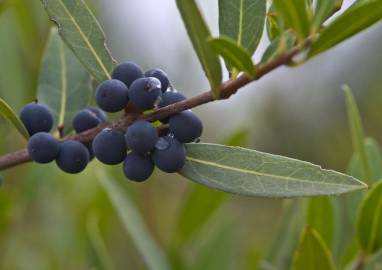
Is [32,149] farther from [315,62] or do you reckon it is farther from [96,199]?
[315,62]

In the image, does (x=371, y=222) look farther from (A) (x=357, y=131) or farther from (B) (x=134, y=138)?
(B) (x=134, y=138)

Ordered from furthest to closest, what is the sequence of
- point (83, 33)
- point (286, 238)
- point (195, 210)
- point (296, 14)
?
point (195, 210) → point (286, 238) → point (83, 33) → point (296, 14)

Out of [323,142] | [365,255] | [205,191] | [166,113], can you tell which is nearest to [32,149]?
[166,113]

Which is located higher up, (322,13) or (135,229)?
(322,13)

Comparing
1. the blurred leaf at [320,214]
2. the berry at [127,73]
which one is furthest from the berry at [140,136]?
the blurred leaf at [320,214]

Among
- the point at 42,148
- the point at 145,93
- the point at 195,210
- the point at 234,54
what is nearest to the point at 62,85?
the point at 42,148

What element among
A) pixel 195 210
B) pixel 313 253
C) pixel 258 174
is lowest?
pixel 195 210

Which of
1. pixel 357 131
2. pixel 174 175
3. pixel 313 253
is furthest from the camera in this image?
pixel 174 175
